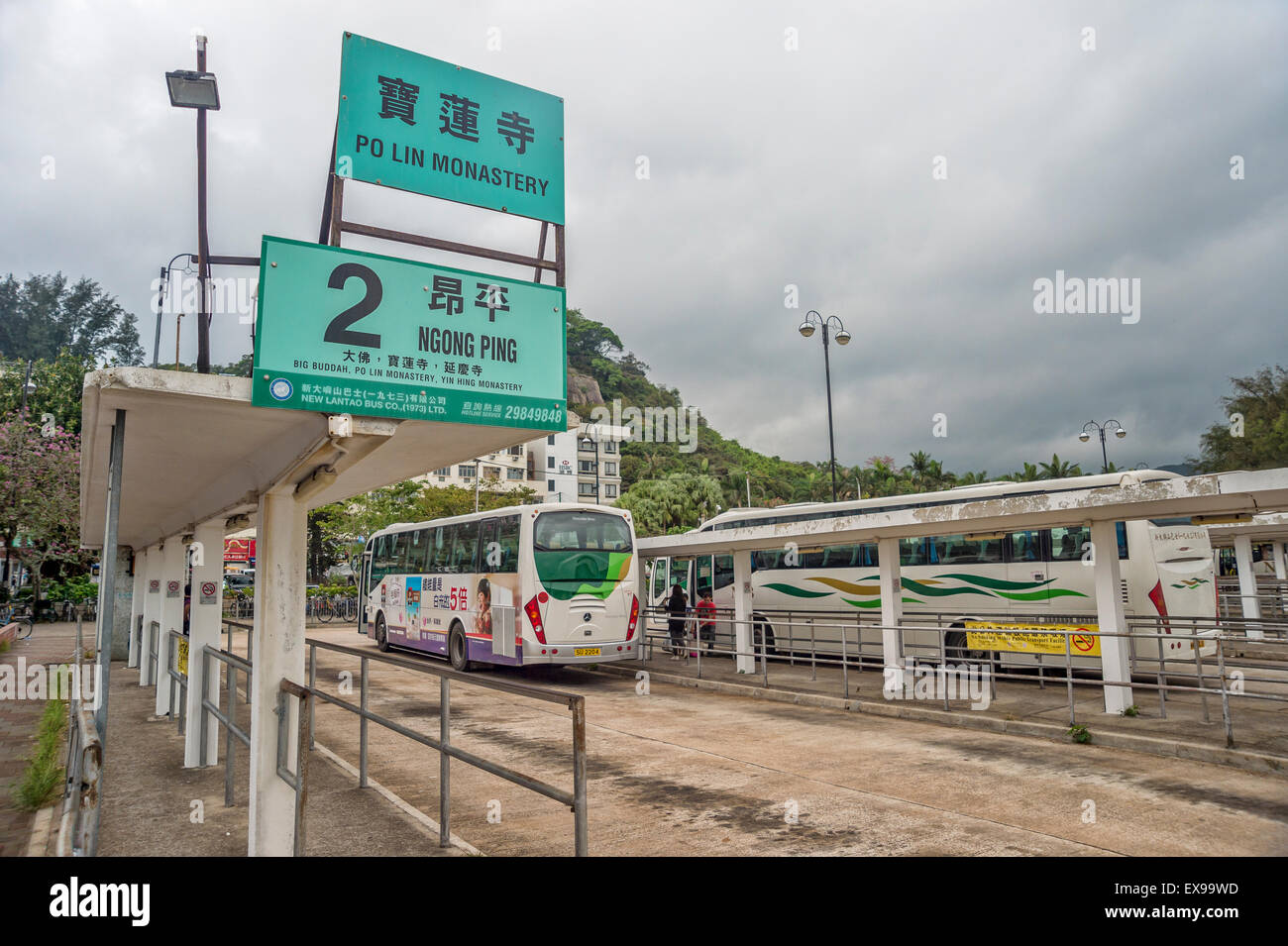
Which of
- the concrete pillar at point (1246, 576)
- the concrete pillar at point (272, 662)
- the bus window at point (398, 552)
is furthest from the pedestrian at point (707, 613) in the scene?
the concrete pillar at point (272, 662)

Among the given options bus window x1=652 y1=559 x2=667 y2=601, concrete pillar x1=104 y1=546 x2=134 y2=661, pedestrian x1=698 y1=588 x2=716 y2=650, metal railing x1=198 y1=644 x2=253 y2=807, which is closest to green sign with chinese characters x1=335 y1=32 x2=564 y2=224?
metal railing x1=198 y1=644 x2=253 y2=807

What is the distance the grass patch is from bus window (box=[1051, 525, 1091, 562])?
42.0 ft

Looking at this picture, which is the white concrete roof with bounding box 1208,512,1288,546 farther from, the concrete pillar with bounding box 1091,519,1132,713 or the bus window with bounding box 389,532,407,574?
the bus window with bounding box 389,532,407,574

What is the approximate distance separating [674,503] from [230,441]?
52.2m

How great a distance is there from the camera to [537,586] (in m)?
13.5

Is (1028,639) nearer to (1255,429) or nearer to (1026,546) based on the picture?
(1026,546)

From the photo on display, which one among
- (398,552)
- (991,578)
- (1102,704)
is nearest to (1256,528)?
(991,578)

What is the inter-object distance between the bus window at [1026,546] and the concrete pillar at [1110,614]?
3.19m

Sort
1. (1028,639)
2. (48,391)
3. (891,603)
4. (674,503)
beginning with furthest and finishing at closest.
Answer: (674,503) → (48,391) → (891,603) → (1028,639)

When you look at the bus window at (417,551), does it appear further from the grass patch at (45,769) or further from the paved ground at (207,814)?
the paved ground at (207,814)

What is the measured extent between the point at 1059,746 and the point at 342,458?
26.0 feet

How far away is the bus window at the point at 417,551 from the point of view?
17.2 m
